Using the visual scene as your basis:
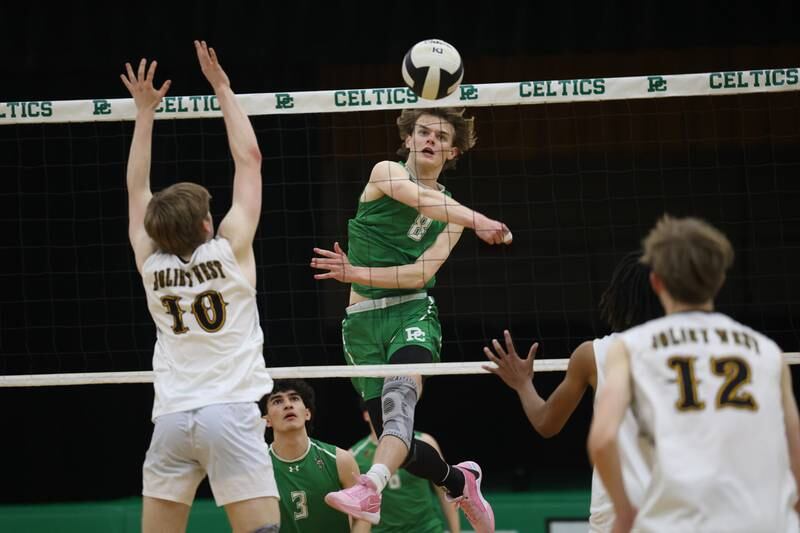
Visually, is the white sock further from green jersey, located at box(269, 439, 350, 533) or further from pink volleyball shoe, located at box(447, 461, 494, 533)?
green jersey, located at box(269, 439, 350, 533)

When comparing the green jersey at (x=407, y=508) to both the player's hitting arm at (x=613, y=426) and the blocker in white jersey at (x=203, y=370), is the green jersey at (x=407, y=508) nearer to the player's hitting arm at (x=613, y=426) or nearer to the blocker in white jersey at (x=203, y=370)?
the blocker in white jersey at (x=203, y=370)

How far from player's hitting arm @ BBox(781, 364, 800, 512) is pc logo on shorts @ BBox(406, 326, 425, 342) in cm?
288

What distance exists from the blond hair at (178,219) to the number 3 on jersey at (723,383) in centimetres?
187

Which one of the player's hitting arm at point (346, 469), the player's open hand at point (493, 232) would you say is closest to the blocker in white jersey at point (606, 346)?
the player's open hand at point (493, 232)

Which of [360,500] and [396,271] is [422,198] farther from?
[360,500]

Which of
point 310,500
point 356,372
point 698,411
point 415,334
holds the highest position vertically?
point 415,334

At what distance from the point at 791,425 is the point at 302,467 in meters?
4.02

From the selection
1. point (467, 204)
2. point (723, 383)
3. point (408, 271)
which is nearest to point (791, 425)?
point (723, 383)

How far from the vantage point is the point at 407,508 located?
28.4 feet

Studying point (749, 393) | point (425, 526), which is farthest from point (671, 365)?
point (425, 526)

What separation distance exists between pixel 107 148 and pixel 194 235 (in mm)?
5204

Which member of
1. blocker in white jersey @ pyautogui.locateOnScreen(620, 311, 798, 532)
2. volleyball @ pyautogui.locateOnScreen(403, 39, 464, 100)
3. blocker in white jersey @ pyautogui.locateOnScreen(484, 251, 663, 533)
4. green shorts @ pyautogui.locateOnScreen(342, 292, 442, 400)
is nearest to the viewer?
blocker in white jersey @ pyautogui.locateOnScreen(620, 311, 798, 532)

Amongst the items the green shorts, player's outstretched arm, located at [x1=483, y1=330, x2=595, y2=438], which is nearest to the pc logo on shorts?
the green shorts

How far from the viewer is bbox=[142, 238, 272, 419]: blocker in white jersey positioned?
4.60 meters
